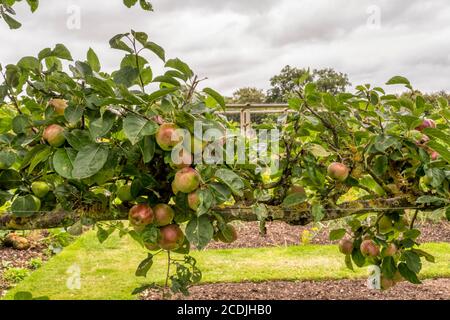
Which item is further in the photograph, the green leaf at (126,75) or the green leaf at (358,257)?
the green leaf at (358,257)

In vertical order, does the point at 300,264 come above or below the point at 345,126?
below

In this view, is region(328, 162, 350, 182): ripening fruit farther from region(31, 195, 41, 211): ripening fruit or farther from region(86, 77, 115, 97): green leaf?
region(31, 195, 41, 211): ripening fruit

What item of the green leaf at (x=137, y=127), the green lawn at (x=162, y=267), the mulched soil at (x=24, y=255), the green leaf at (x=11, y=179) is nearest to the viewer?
the green leaf at (x=137, y=127)

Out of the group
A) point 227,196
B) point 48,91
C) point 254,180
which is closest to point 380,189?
point 254,180

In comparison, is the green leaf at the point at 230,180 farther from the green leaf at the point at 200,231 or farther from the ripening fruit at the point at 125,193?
the ripening fruit at the point at 125,193

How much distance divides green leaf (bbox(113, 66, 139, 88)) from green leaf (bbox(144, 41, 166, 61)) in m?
0.04

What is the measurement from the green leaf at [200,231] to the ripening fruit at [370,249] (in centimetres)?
48

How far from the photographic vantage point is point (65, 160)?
2.40 feet

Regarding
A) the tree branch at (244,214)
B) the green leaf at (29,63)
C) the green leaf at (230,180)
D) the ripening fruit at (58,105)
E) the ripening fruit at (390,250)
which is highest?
the green leaf at (29,63)

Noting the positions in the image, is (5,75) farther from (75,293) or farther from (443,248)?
(443,248)

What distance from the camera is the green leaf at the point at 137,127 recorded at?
67cm

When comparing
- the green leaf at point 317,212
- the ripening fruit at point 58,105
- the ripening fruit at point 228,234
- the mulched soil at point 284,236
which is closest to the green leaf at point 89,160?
the ripening fruit at point 58,105

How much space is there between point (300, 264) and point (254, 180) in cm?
237
